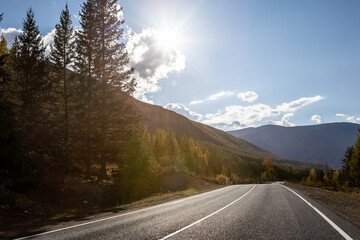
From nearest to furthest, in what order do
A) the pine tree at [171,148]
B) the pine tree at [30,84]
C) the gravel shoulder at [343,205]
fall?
1. the gravel shoulder at [343,205]
2. the pine tree at [30,84]
3. the pine tree at [171,148]

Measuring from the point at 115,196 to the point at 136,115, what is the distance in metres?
9.18

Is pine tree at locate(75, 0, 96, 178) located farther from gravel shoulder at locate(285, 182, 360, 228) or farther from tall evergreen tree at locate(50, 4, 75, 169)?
gravel shoulder at locate(285, 182, 360, 228)

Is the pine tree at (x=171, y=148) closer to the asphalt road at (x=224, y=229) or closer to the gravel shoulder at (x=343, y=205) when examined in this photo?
the gravel shoulder at (x=343, y=205)

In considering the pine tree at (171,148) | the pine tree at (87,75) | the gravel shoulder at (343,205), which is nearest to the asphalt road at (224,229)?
the gravel shoulder at (343,205)

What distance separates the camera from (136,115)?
26.4m

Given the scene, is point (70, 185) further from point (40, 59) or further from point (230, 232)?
point (230, 232)

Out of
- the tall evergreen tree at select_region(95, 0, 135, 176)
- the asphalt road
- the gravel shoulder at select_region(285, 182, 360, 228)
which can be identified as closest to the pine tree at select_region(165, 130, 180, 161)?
the tall evergreen tree at select_region(95, 0, 135, 176)

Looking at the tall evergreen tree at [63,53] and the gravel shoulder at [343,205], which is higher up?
the tall evergreen tree at [63,53]

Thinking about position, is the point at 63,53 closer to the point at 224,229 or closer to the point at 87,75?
the point at 87,75

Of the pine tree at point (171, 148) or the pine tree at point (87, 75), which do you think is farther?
the pine tree at point (171, 148)

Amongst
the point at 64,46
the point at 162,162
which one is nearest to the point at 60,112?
the point at 64,46

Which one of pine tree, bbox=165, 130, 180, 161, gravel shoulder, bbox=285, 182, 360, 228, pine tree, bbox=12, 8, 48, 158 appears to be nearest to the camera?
gravel shoulder, bbox=285, 182, 360, 228

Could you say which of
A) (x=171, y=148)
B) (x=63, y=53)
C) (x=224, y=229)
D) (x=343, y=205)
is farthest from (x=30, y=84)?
(x=171, y=148)

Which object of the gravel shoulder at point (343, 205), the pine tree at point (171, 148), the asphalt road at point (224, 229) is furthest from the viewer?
the pine tree at point (171, 148)
